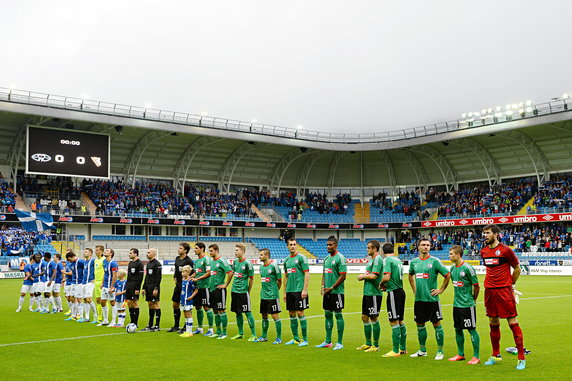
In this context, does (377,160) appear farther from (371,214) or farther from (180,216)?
(180,216)

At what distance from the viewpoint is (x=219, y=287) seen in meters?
14.1

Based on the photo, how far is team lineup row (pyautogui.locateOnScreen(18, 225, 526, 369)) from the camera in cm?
1045

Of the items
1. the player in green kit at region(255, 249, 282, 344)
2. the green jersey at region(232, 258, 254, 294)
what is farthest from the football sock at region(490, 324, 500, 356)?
the green jersey at region(232, 258, 254, 294)

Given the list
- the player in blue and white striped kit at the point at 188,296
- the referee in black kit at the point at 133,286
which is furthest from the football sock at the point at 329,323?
the referee in black kit at the point at 133,286

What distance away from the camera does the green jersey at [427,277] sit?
11.2 meters

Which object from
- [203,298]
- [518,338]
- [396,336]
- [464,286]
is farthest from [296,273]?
[518,338]

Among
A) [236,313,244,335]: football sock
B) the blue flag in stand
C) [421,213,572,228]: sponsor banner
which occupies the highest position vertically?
[421,213,572,228]: sponsor banner

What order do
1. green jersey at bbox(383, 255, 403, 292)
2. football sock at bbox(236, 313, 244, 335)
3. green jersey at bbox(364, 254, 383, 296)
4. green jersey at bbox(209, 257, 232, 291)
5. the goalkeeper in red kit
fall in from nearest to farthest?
the goalkeeper in red kit
green jersey at bbox(383, 255, 403, 292)
green jersey at bbox(364, 254, 383, 296)
football sock at bbox(236, 313, 244, 335)
green jersey at bbox(209, 257, 232, 291)

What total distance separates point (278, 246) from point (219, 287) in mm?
49757

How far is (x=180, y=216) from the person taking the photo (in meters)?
58.7

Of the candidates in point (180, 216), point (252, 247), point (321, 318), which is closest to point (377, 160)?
point (252, 247)

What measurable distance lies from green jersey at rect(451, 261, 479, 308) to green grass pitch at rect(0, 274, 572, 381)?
1145 mm

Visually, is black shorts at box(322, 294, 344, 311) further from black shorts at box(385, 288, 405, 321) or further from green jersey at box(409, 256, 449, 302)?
green jersey at box(409, 256, 449, 302)

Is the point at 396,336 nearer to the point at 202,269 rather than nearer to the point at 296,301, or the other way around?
the point at 296,301
